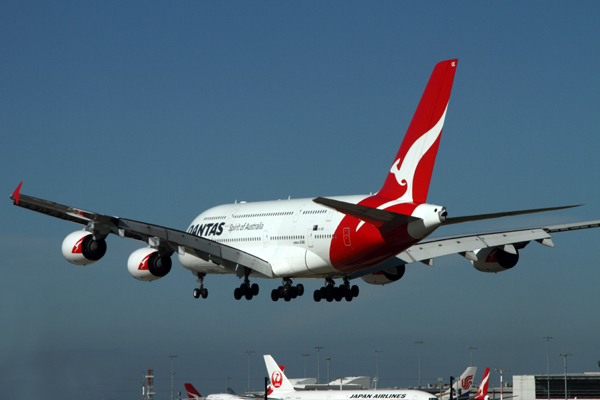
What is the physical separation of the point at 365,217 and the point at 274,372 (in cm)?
4065

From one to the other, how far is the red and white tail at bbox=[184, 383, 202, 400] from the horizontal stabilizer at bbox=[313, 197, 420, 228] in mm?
49643

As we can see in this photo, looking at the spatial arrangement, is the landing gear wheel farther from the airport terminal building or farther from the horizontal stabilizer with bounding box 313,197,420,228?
the airport terminal building

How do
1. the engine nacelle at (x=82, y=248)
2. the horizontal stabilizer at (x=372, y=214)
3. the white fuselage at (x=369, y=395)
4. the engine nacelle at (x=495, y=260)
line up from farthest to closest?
the white fuselage at (x=369, y=395), the engine nacelle at (x=495, y=260), the engine nacelle at (x=82, y=248), the horizontal stabilizer at (x=372, y=214)

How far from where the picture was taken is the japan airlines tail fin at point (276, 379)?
63219 millimetres

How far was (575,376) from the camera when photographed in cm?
9075

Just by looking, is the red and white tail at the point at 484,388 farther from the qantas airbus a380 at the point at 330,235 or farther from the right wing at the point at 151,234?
the right wing at the point at 151,234

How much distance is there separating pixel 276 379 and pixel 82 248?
3711 centimetres

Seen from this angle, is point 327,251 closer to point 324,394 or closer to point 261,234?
point 261,234

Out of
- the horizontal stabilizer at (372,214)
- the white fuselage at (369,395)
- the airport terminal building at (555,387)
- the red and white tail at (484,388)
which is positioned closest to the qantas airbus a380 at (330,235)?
the horizontal stabilizer at (372,214)

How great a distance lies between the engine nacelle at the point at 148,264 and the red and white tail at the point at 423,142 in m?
10.6

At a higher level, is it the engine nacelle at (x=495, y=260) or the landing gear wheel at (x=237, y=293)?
the engine nacelle at (x=495, y=260)

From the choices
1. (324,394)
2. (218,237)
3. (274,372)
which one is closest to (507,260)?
(218,237)

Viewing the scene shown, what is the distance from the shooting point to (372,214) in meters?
27.4

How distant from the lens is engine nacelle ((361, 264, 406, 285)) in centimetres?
3825
